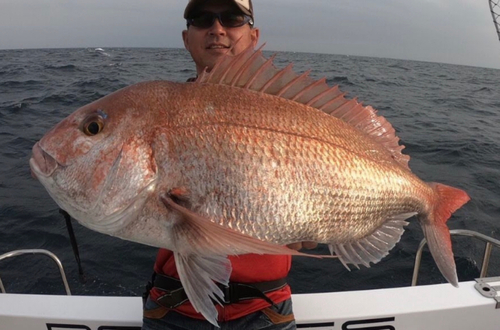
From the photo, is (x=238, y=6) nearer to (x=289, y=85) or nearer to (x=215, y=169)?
(x=289, y=85)

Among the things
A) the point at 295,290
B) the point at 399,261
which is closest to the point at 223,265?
the point at 295,290

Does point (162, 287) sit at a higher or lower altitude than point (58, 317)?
higher

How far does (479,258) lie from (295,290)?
9.25 feet

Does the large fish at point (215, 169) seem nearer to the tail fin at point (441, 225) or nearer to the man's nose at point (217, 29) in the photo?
the tail fin at point (441, 225)

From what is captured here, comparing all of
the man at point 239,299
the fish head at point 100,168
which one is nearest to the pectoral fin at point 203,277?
the fish head at point 100,168

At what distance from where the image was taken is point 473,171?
8.68 m

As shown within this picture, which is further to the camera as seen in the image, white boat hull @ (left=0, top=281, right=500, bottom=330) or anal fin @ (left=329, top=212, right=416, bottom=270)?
white boat hull @ (left=0, top=281, right=500, bottom=330)

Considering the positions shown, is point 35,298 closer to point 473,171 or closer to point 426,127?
point 473,171

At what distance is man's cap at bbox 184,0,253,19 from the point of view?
2471 millimetres

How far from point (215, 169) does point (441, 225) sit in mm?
1298

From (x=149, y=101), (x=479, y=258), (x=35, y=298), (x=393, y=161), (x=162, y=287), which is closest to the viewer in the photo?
(x=149, y=101)

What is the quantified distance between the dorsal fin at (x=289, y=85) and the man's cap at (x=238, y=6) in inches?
39.3

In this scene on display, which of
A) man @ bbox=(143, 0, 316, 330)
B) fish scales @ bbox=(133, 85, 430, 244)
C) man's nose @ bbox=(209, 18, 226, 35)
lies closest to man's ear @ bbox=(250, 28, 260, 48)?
man's nose @ bbox=(209, 18, 226, 35)

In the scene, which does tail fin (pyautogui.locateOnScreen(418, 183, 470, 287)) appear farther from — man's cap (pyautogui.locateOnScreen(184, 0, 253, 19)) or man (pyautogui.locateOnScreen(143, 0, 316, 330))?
man's cap (pyautogui.locateOnScreen(184, 0, 253, 19))
